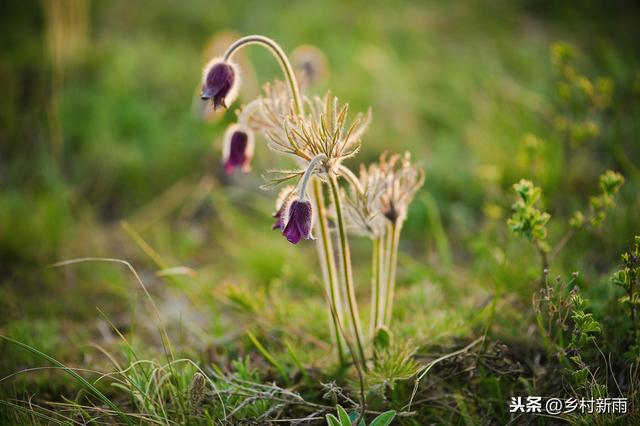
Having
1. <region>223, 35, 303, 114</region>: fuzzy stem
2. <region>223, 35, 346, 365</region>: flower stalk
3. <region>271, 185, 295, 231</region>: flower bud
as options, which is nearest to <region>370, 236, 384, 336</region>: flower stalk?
<region>223, 35, 346, 365</region>: flower stalk

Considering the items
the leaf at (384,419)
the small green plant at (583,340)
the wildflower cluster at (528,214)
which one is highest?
the wildflower cluster at (528,214)

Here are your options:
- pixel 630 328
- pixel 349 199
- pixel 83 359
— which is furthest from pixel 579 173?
pixel 83 359

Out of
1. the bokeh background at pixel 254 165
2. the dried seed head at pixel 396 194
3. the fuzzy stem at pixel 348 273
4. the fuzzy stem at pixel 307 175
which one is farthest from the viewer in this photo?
the bokeh background at pixel 254 165

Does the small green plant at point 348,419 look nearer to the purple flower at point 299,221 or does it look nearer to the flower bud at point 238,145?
the purple flower at point 299,221

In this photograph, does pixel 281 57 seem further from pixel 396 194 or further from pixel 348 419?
pixel 348 419

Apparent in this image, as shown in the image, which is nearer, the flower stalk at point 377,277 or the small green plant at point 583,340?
the small green plant at point 583,340

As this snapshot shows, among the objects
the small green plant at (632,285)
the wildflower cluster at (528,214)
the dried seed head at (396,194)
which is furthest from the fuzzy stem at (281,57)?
the small green plant at (632,285)

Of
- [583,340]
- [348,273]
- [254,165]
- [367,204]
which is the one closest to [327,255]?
[348,273]

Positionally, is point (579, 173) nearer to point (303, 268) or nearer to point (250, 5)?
point (303, 268)

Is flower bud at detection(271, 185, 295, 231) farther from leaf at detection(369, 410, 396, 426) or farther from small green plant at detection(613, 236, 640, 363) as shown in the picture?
small green plant at detection(613, 236, 640, 363)
